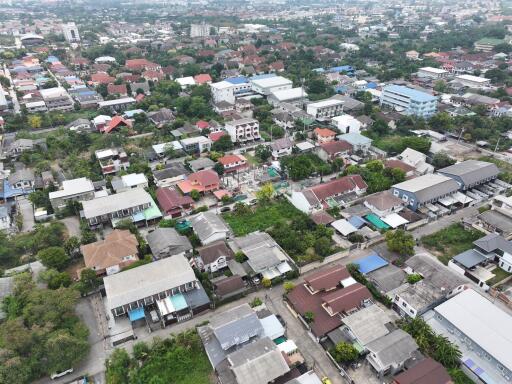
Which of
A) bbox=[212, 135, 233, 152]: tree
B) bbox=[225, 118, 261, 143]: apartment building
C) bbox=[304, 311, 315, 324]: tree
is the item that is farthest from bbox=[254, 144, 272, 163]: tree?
bbox=[304, 311, 315, 324]: tree

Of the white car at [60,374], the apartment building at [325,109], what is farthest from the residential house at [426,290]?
the apartment building at [325,109]

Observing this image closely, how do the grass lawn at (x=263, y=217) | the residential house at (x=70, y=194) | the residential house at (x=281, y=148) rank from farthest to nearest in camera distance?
1. the residential house at (x=281, y=148)
2. the residential house at (x=70, y=194)
3. the grass lawn at (x=263, y=217)

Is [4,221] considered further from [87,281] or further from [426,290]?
[426,290]

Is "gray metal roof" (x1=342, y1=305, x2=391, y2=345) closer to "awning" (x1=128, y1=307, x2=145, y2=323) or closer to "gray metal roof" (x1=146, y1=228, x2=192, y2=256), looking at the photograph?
"awning" (x1=128, y1=307, x2=145, y2=323)

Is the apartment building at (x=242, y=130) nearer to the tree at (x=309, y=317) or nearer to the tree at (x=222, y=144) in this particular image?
the tree at (x=222, y=144)

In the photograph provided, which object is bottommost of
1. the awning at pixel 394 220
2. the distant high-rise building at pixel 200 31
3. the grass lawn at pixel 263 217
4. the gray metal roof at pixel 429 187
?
the grass lawn at pixel 263 217

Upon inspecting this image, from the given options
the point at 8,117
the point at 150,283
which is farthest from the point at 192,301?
the point at 8,117
